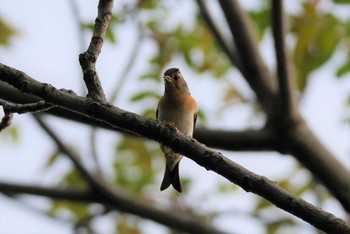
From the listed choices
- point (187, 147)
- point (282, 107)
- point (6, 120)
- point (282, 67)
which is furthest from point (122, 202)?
point (187, 147)

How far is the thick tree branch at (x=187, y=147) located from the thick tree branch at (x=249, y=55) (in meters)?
3.27

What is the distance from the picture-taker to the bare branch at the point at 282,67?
574cm

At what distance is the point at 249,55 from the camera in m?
6.54

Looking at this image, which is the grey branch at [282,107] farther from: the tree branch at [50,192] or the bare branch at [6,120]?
the bare branch at [6,120]

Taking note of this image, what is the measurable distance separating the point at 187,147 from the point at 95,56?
68 cm

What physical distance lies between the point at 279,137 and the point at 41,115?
237 cm

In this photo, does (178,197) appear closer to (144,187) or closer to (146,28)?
(144,187)

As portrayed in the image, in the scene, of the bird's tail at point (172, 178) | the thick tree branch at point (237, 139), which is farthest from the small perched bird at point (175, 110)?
the thick tree branch at point (237, 139)

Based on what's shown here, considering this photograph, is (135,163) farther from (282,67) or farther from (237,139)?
(282,67)

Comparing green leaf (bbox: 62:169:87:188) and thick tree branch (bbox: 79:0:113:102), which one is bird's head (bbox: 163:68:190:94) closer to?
thick tree branch (bbox: 79:0:113:102)

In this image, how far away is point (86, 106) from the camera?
3102 millimetres

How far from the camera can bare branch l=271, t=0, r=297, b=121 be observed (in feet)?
18.8

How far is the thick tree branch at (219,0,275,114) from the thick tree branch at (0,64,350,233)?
327cm

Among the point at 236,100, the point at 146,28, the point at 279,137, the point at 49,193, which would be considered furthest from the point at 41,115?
the point at 236,100
